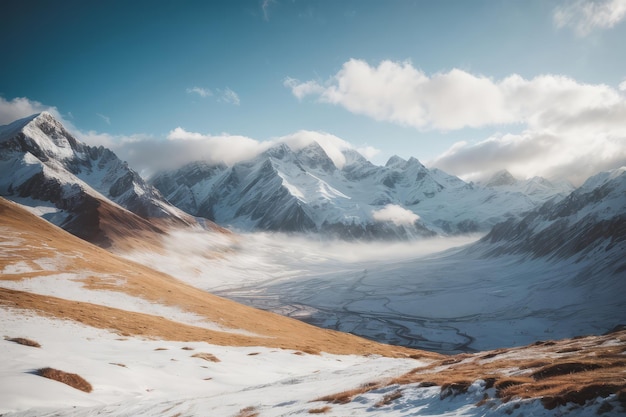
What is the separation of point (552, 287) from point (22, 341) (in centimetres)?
22885

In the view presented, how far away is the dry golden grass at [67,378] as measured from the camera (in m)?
22.3

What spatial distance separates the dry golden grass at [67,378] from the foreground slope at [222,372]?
16.7 inches

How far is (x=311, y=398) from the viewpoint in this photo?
63.9 feet

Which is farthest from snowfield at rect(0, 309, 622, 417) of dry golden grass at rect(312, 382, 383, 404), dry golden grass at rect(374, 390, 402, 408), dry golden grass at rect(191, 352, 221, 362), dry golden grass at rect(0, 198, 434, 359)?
dry golden grass at rect(0, 198, 434, 359)

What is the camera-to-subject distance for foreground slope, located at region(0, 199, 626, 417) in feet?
46.2

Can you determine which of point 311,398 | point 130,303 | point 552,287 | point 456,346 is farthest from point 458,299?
point 311,398

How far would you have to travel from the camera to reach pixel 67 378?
22.7 m

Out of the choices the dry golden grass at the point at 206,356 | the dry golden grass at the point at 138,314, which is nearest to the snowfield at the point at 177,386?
the dry golden grass at the point at 206,356

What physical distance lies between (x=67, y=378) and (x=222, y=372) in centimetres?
1216

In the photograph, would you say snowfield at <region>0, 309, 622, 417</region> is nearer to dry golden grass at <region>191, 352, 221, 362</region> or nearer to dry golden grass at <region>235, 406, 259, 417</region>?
dry golden grass at <region>235, 406, 259, 417</region>

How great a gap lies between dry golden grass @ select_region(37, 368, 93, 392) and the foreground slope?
424 millimetres

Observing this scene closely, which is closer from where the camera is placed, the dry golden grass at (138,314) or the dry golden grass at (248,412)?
the dry golden grass at (248,412)

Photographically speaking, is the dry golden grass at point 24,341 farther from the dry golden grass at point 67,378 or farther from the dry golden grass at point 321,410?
the dry golden grass at point 321,410

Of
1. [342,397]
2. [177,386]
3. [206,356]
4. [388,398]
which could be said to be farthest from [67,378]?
[388,398]
